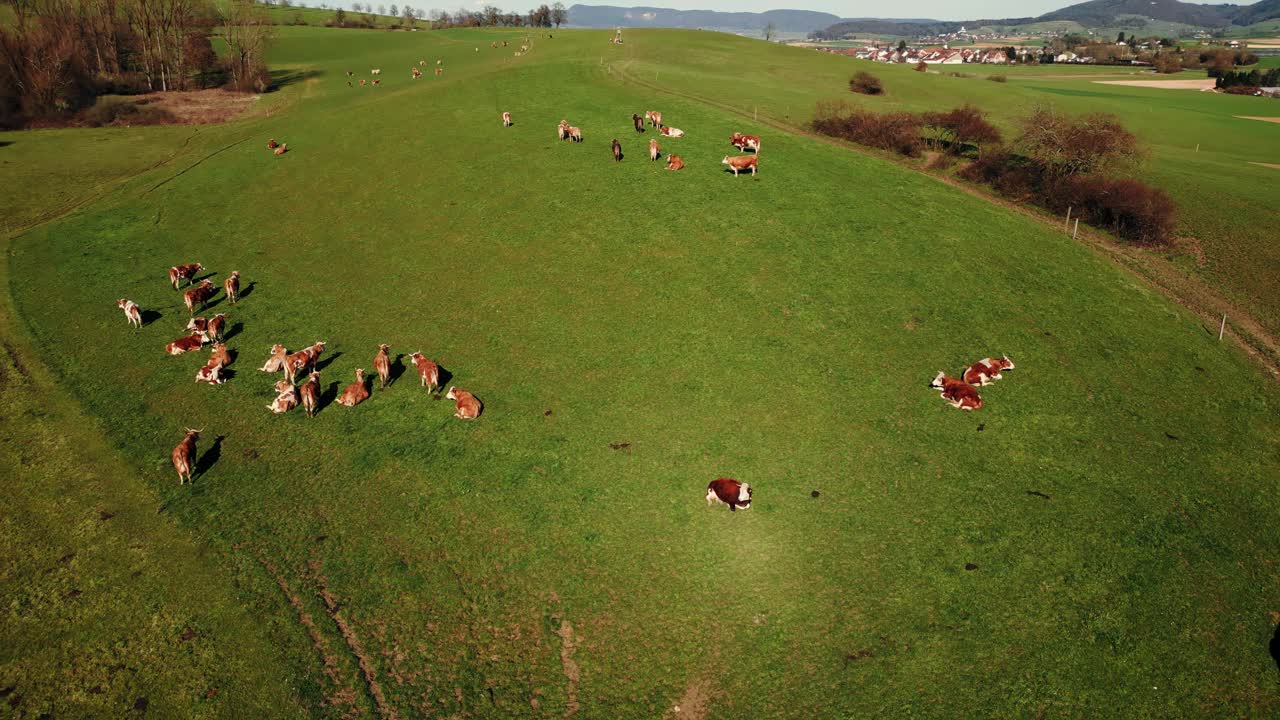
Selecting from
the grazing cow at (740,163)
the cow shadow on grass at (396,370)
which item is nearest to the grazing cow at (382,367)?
the cow shadow on grass at (396,370)

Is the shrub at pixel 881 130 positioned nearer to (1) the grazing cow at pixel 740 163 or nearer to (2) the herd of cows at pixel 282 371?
(1) the grazing cow at pixel 740 163

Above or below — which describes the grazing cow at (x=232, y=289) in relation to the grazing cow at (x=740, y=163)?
below

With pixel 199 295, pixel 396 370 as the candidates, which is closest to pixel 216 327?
pixel 199 295

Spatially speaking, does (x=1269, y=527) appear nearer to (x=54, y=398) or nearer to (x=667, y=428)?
(x=667, y=428)

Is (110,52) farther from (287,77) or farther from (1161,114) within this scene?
(1161,114)

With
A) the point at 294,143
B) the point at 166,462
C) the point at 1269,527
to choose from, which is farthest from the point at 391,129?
the point at 1269,527

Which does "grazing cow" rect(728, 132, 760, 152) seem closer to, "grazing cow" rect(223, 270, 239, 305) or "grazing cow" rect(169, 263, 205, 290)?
"grazing cow" rect(223, 270, 239, 305)
